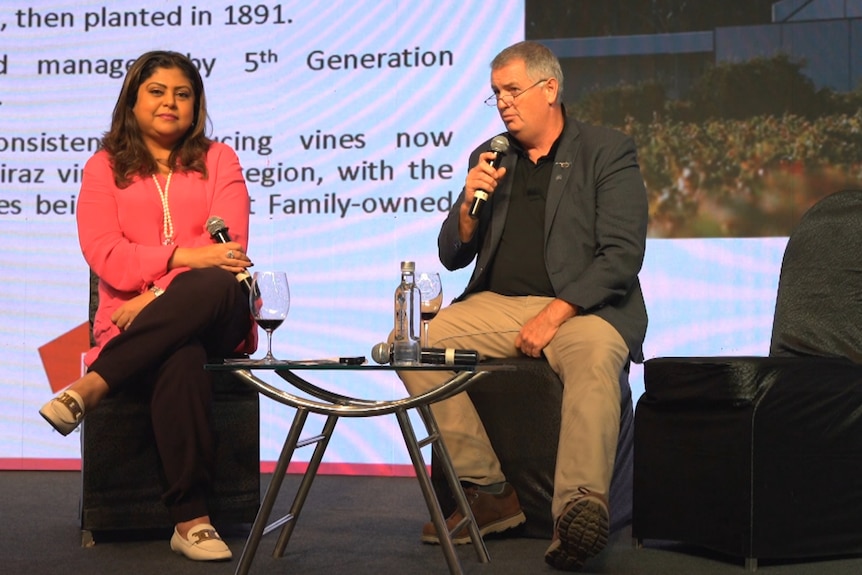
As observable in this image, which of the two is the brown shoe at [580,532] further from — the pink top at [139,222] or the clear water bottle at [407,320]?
the pink top at [139,222]

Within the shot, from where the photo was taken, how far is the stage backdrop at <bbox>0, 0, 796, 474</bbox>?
446 centimetres

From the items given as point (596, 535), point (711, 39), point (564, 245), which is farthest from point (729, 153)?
point (596, 535)

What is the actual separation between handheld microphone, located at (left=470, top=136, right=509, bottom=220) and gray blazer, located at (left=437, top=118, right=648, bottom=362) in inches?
3.9

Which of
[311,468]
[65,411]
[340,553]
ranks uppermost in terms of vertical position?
[65,411]

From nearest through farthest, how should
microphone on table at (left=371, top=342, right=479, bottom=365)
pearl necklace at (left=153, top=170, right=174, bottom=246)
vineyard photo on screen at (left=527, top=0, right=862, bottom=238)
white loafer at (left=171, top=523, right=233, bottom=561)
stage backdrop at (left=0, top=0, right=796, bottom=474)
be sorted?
1. microphone on table at (left=371, top=342, right=479, bottom=365)
2. white loafer at (left=171, top=523, right=233, bottom=561)
3. pearl necklace at (left=153, top=170, right=174, bottom=246)
4. vineyard photo on screen at (left=527, top=0, right=862, bottom=238)
5. stage backdrop at (left=0, top=0, right=796, bottom=474)

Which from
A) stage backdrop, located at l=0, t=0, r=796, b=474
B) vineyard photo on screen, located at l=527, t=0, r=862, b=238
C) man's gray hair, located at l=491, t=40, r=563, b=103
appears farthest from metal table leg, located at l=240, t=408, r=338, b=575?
vineyard photo on screen, located at l=527, t=0, r=862, b=238

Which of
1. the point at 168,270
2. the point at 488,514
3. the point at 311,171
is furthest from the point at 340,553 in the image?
the point at 311,171

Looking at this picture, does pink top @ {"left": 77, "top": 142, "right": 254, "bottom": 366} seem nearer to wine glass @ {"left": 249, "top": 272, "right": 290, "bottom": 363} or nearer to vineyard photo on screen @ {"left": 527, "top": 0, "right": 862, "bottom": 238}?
wine glass @ {"left": 249, "top": 272, "right": 290, "bottom": 363}

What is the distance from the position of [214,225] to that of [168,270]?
18 centimetres

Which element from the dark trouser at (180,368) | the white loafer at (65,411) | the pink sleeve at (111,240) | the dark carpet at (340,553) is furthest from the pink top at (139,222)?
the dark carpet at (340,553)

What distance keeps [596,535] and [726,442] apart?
421 mm

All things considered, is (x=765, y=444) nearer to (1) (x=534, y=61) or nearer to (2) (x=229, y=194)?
(1) (x=534, y=61)

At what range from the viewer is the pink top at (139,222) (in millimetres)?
3170

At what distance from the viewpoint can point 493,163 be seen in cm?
332
